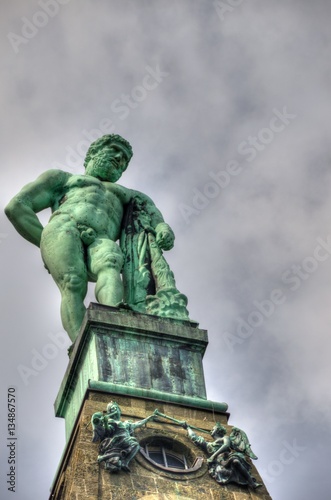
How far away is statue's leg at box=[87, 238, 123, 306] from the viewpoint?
14.5m

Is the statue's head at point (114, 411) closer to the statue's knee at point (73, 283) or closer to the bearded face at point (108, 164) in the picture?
the statue's knee at point (73, 283)

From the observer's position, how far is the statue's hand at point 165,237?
15891mm

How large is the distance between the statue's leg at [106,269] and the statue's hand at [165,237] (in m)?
0.79

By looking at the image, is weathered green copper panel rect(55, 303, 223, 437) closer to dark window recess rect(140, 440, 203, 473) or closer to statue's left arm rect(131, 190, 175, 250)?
dark window recess rect(140, 440, 203, 473)

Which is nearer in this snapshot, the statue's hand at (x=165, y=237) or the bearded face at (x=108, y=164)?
the statue's hand at (x=165, y=237)

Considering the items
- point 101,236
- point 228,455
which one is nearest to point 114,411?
point 228,455

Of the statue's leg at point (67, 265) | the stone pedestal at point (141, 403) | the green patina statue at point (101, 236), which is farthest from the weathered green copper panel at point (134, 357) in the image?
the statue's leg at point (67, 265)

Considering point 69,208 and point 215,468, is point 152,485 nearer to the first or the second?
point 215,468

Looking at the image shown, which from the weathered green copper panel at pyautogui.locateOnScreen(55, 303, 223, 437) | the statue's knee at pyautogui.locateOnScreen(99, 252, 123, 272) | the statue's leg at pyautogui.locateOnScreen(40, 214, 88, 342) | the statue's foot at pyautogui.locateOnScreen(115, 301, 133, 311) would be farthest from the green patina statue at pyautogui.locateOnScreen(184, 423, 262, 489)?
the statue's knee at pyautogui.locateOnScreen(99, 252, 123, 272)

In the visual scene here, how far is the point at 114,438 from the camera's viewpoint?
39.0 ft

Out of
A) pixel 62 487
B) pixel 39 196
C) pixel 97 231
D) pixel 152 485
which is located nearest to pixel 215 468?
pixel 152 485

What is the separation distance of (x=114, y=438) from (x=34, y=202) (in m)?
5.45

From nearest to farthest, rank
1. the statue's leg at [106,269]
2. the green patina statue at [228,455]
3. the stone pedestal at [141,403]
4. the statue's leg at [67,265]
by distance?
the stone pedestal at [141,403]
the green patina statue at [228,455]
the statue's leg at [106,269]
the statue's leg at [67,265]

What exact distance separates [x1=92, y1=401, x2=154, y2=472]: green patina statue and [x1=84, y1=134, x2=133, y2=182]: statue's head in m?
5.68
